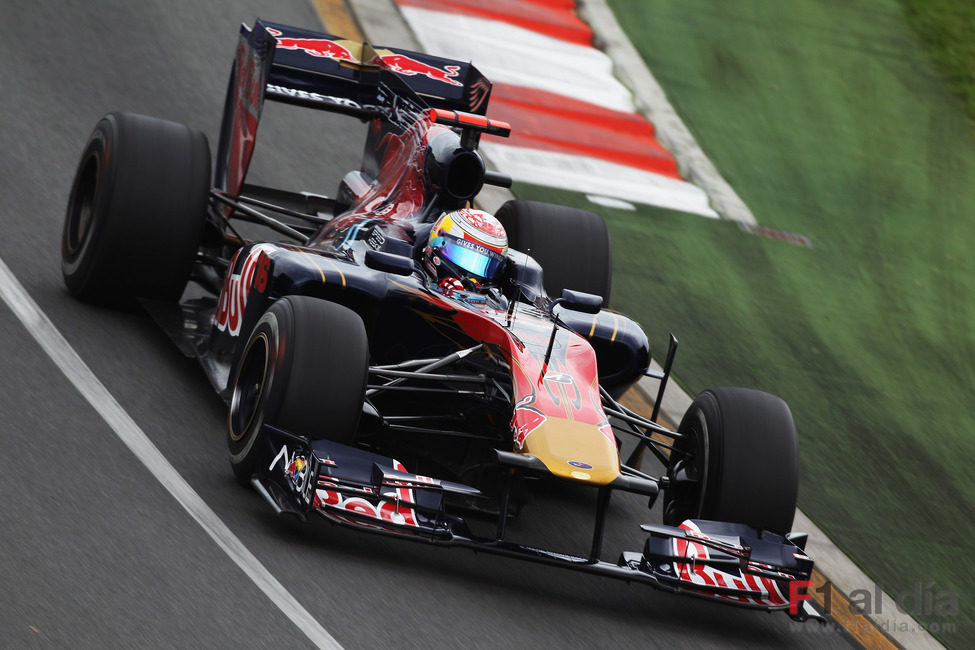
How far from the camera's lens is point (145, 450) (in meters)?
7.04

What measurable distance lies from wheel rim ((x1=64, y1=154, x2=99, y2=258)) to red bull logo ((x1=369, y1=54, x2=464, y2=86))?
6.96ft

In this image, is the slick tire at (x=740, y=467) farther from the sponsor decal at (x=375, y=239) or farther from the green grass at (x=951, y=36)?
the green grass at (x=951, y=36)

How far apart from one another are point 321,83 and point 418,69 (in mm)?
743

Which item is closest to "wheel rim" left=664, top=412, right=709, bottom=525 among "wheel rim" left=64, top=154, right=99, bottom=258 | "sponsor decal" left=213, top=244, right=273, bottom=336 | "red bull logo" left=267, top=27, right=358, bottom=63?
"sponsor decal" left=213, top=244, right=273, bottom=336

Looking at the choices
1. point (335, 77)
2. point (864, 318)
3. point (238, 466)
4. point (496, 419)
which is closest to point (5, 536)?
point (238, 466)

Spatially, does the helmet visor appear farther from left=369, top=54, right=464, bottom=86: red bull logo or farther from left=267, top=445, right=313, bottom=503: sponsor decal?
left=369, top=54, right=464, bottom=86: red bull logo

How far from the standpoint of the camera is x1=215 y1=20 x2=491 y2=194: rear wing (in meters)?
9.22

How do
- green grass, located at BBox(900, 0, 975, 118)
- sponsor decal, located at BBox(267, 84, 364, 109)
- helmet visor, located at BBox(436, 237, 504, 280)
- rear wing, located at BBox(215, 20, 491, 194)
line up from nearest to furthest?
1. helmet visor, located at BBox(436, 237, 504, 280)
2. rear wing, located at BBox(215, 20, 491, 194)
3. sponsor decal, located at BBox(267, 84, 364, 109)
4. green grass, located at BBox(900, 0, 975, 118)

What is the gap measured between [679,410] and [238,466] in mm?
3622

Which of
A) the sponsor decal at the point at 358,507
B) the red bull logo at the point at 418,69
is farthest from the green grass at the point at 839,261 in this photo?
the sponsor decal at the point at 358,507

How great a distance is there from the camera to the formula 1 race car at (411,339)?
21.4 ft

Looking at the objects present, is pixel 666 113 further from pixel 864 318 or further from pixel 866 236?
pixel 864 318

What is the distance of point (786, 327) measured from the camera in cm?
1102

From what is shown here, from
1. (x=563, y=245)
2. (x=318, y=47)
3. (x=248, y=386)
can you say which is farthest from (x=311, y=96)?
(x=248, y=386)
